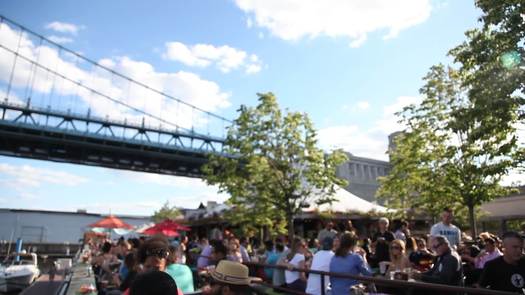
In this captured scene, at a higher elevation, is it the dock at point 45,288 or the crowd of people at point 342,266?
the crowd of people at point 342,266

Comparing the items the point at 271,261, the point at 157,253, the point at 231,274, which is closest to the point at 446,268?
→ the point at 231,274

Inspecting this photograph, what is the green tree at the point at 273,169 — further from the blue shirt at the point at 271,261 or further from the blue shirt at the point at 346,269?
the blue shirt at the point at 346,269

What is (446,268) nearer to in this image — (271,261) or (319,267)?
(319,267)

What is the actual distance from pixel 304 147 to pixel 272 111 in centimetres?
207

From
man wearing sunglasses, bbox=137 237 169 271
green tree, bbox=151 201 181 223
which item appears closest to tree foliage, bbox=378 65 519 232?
man wearing sunglasses, bbox=137 237 169 271

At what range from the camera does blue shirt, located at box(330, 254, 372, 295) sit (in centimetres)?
493

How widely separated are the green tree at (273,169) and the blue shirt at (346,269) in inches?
415

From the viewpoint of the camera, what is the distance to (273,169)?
16.0 m

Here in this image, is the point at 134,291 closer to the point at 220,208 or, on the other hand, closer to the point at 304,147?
the point at 304,147

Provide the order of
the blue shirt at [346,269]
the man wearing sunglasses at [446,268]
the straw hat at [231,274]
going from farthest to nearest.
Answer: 1. the blue shirt at [346,269]
2. the man wearing sunglasses at [446,268]
3. the straw hat at [231,274]

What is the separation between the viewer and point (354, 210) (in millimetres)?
15047

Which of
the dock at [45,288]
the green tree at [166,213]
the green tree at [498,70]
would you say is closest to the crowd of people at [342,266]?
the green tree at [498,70]

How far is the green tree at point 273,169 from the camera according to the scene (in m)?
16.0

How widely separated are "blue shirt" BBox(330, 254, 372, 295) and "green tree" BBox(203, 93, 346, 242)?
34.6ft
